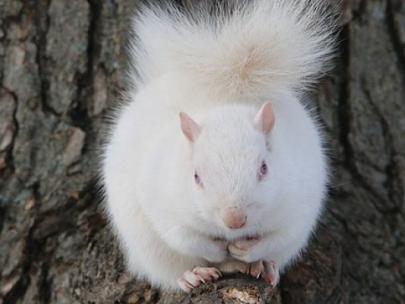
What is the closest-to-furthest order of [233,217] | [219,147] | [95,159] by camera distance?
[233,217] → [219,147] → [95,159]

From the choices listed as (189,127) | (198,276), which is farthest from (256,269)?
(189,127)

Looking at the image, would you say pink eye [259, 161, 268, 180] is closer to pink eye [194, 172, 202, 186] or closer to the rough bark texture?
pink eye [194, 172, 202, 186]

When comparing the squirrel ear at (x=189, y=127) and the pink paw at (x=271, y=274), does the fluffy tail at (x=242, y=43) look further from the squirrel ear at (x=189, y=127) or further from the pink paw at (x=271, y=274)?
the pink paw at (x=271, y=274)

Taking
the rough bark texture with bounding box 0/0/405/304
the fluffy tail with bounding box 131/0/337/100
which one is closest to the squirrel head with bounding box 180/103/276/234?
the fluffy tail with bounding box 131/0/337/100

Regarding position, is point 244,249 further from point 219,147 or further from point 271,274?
point 219,147

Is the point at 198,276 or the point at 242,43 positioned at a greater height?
the point at 242,43
